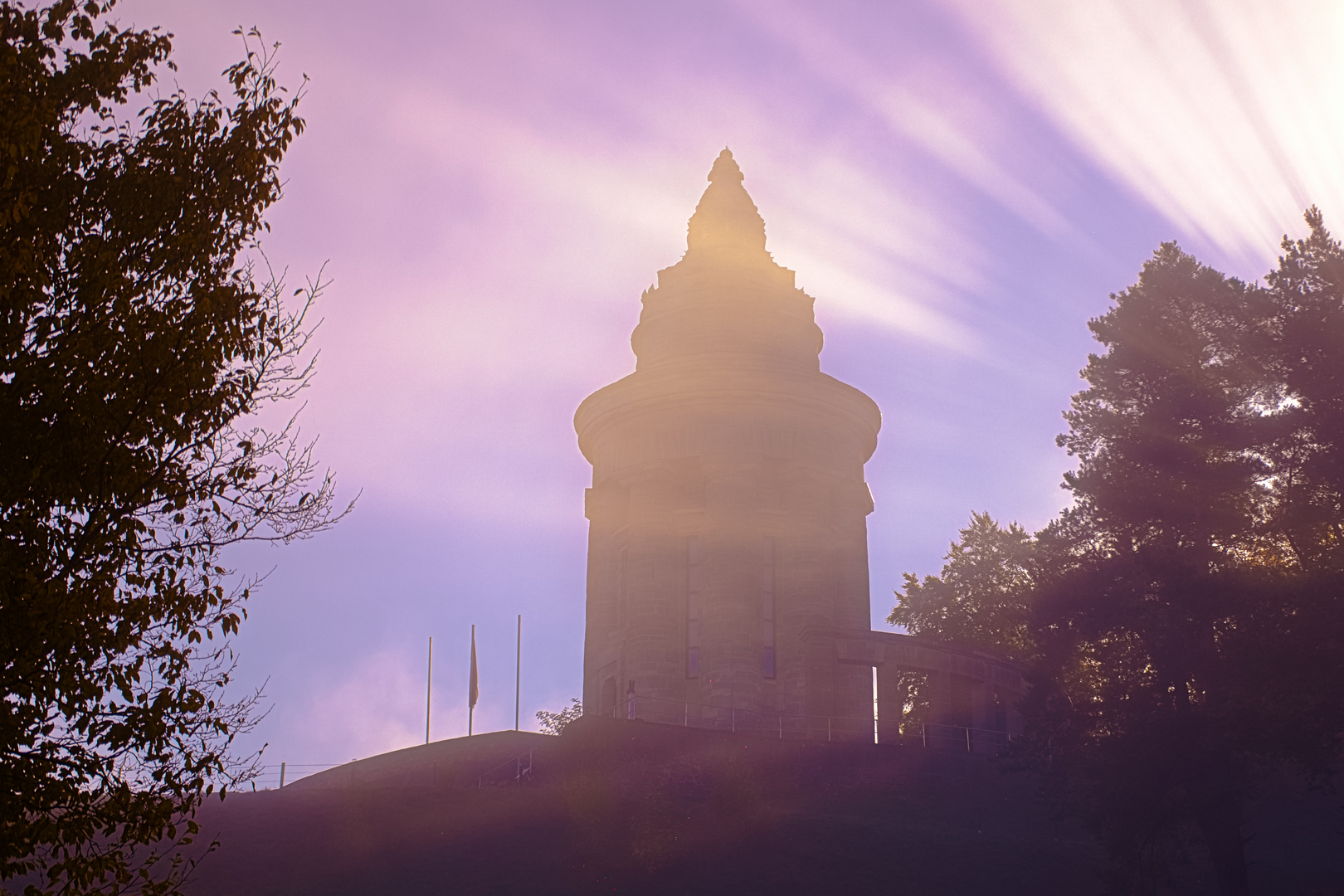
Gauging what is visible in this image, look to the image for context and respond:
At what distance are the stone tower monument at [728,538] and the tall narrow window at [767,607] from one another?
52 mm

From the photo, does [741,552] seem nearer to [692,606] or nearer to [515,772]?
[692,606]

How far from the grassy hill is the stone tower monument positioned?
6542 millimetres

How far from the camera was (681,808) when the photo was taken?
97.2 feet

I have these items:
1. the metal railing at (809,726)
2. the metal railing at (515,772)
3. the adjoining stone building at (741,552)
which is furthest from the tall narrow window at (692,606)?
the metal railing at (515,772)

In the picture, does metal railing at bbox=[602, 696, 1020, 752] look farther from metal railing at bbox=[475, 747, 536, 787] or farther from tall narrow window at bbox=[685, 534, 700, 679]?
metal railing at bbox=[475, 747, 536, 787]

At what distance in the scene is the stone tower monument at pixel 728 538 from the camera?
40906mm

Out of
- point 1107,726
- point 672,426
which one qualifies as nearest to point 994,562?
point 672,426

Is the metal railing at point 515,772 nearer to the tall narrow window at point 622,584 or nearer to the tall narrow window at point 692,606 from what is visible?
the tall narrow window at point 692,606

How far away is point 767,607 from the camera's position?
141 ft

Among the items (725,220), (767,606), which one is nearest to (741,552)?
(767,606)

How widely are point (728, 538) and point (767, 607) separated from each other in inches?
103

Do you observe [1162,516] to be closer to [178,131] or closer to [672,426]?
[672,426]

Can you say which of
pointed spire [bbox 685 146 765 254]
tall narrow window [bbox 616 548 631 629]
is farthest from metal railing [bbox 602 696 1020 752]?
pointed spire [bbox 685 146 765 254]

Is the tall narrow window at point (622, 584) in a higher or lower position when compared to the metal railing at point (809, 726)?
higher
